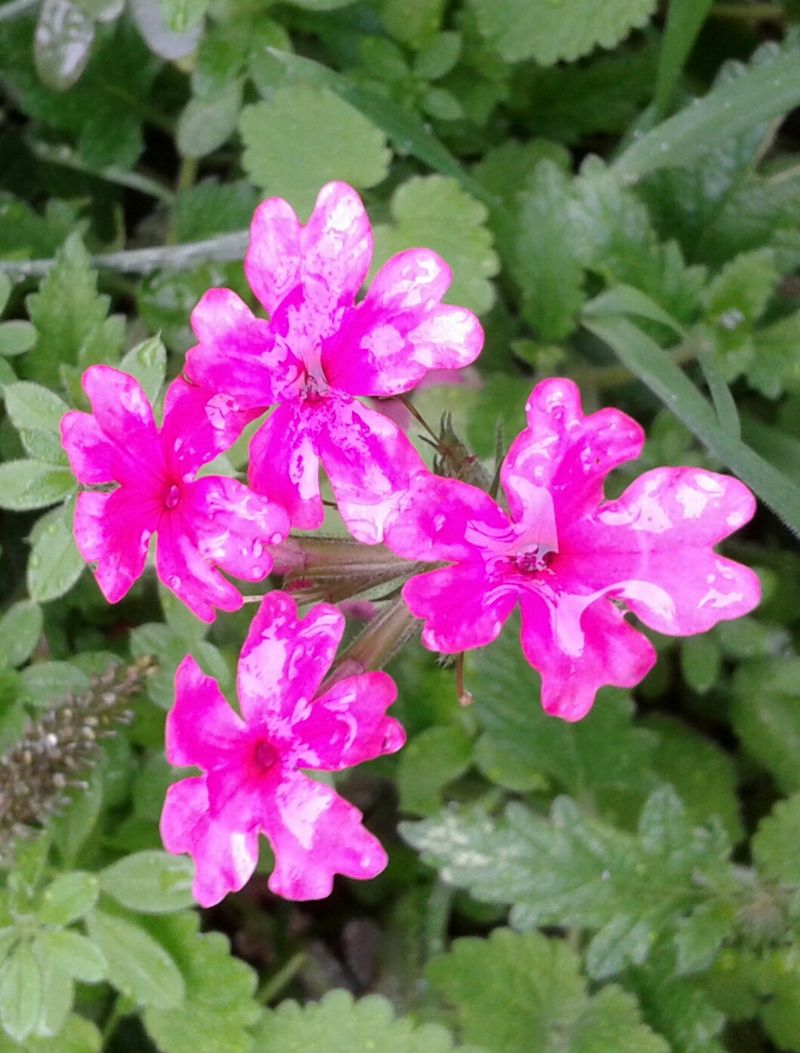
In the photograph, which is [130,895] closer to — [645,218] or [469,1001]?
[469,1001]

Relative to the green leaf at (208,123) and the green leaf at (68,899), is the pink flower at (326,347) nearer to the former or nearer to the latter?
the green leaf at (68,899)

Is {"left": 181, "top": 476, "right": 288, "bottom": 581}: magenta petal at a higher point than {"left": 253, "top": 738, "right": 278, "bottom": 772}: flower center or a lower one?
higher

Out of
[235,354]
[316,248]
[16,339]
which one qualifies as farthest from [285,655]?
[16,339]

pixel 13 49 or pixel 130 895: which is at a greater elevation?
pixel 13 49

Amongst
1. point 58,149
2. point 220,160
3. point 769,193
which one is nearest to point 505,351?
point 769,193

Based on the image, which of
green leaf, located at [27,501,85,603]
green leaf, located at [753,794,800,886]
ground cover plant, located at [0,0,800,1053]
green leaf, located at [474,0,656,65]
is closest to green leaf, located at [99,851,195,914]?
ground cover plant, located at [0,0,800,1053]

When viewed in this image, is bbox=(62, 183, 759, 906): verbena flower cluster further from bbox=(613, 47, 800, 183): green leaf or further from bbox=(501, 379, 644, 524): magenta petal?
bbox=(613, 47, 800, 183): green leaf
